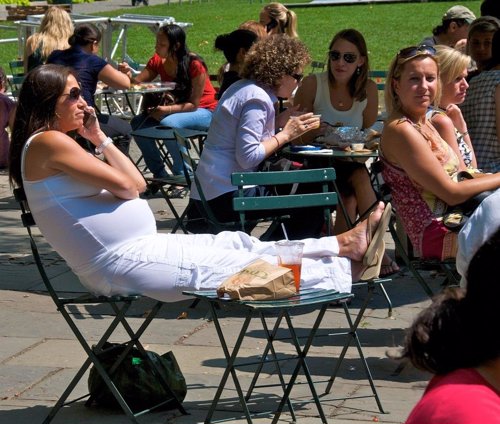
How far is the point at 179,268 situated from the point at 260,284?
464 mm

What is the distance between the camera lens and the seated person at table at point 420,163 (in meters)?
5.41

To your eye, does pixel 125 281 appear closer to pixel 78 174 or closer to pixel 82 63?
pixel 78 174

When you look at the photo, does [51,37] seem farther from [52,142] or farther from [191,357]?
[52,142]

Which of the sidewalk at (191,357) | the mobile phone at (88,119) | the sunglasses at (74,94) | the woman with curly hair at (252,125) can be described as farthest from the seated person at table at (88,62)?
the sunglasses at (74,94)

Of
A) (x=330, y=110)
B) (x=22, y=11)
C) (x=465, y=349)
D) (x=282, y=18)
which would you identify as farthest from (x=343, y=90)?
(x=22, y=11)

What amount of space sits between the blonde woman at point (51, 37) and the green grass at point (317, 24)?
11.5 meters

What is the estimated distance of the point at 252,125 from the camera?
6363 mm

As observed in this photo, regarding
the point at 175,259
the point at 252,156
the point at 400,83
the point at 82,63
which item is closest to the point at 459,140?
the point at 400,83

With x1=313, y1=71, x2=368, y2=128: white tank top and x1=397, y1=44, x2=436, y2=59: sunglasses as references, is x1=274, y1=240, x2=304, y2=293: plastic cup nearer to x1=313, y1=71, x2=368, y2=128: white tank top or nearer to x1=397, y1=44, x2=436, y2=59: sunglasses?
x1=397, y1=44, x2=436, y2=59: sunglasses

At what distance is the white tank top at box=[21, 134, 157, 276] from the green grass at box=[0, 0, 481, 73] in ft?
56.0

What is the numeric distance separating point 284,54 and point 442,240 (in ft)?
5.59

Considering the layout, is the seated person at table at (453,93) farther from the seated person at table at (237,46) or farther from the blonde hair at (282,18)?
the blonde hair at (282,18)

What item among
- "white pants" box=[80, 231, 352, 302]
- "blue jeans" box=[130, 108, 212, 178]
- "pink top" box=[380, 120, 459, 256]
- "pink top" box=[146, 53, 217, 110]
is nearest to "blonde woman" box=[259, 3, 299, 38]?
"pink top" box=[146, 53, 217, 110]

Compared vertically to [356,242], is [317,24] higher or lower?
lower
